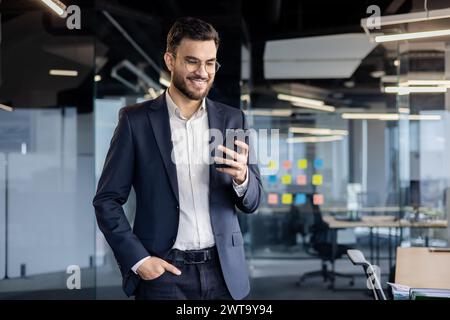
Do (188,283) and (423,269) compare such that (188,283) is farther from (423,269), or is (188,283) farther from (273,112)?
(273,112)

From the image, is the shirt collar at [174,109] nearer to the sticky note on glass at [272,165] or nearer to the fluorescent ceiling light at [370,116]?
the sticky note on glass at [272,165]

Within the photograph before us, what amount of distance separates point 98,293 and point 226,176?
3002mm

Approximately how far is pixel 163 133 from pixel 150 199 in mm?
226

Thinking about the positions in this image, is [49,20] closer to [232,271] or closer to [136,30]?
[136,30]

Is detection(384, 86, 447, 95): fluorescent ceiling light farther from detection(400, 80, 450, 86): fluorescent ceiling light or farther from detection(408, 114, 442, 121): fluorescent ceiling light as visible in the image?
detection(408, 114, 442, 121): fluorescent ceiling light

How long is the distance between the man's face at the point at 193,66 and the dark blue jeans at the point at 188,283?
21.8 inches

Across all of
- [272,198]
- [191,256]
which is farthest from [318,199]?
[191,256]

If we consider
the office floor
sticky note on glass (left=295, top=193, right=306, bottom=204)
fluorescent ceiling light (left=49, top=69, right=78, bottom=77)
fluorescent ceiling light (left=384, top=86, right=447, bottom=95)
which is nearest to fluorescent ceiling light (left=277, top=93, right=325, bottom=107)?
sticky note on glass (left=295, top=193, right=306, bottom=204)

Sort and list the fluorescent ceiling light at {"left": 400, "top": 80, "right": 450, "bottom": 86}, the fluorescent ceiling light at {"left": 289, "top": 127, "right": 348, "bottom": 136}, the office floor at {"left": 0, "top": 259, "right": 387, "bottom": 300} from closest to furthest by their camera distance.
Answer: the fluorescent ceiling light at {"left": 400, "top": 80, "right": 450, "bottom": 86} < the office floor at {"left": 0, "top": 259, "right": 387, "bottom": 300} < the fluorescent ceiling light at {"left": 289, "top": 127, "right": 348, "bottom": 136}

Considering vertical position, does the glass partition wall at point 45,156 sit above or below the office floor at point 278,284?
above

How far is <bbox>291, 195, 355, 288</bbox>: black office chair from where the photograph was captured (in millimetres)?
5574

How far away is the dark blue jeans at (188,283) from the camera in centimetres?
178

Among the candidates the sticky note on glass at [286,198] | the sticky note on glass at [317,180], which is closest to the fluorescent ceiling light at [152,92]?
the sticky note on glass at [286,198]
